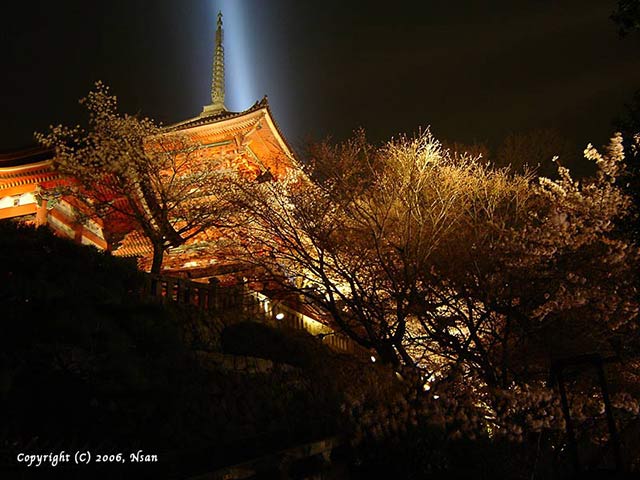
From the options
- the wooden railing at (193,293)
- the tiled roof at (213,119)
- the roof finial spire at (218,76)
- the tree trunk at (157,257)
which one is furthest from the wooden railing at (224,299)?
the roof finial spire at (218,76)

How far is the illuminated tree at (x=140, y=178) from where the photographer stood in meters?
15.4

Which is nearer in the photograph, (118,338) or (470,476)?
(118,338)

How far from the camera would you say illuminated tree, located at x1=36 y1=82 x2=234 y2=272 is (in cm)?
1539

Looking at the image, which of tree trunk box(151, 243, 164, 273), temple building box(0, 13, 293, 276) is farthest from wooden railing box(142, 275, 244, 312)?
temple building box(0, 13, 293, 276)

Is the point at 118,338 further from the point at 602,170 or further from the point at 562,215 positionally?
the point at 602,170

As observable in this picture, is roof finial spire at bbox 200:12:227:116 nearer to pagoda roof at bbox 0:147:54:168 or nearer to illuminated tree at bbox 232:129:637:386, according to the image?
pagoda roof at bbox 0:147:54:168

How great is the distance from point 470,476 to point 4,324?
7347 millimetres

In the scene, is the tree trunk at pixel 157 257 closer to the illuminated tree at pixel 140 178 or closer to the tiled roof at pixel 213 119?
the illuminated tree at pixel 140 178

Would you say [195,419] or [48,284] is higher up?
[48,284]

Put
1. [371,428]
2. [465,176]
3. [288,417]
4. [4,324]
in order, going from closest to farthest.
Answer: [4,324] → [371,428] → [288,417] → [465,176]

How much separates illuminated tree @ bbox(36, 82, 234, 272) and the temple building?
0.63 m

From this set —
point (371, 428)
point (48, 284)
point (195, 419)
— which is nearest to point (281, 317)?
point (371, 428)

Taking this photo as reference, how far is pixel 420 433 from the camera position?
7.95m

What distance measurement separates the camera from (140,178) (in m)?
15.7
